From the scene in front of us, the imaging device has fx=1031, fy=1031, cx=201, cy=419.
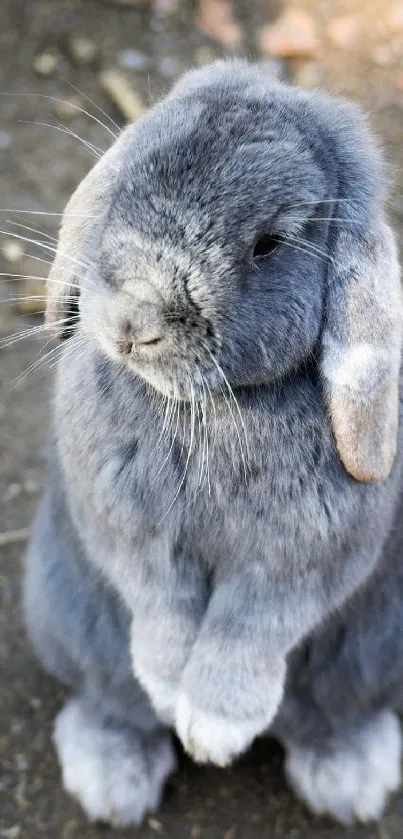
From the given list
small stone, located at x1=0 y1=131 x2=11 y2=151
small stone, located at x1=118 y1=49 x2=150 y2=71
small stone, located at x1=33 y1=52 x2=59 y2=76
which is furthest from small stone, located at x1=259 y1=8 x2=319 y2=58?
small stone, located at x1=0 y1=131 x2=11 y2=151

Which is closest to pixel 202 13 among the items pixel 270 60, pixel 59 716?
pixel 270 60

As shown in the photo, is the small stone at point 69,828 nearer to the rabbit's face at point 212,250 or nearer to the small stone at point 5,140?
the rabbit's face at point 212,250

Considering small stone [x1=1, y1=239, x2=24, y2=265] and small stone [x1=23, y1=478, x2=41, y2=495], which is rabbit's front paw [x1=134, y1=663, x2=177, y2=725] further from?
small stone [x1=1, y1=239, x2=24, y2=265]

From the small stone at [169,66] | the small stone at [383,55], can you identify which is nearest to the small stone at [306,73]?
the small stone at [383,55]

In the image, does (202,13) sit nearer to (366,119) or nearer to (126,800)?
(366,119)

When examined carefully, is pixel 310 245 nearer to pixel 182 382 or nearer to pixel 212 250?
pixel 212 250

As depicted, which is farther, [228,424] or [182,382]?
[228,424]

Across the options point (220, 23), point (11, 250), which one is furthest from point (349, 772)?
point (220, 23)
